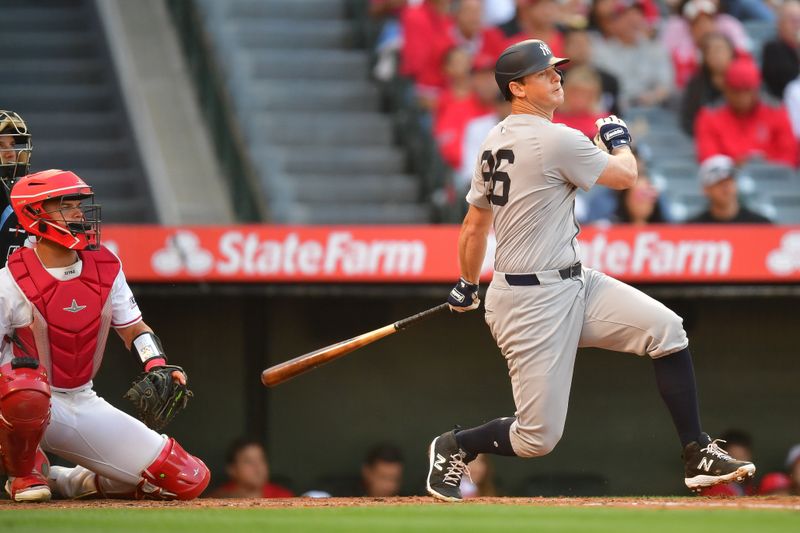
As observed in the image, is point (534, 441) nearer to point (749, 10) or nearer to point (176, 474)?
point (176, 474)

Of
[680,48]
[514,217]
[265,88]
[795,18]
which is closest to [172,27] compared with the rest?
[265,88]

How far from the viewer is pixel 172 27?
35.0 ft

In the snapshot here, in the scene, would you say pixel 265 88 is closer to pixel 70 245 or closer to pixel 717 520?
pixel 70 245

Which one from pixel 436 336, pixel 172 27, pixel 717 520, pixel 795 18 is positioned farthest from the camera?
pixel 172 27

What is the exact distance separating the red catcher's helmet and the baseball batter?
4.99 ft

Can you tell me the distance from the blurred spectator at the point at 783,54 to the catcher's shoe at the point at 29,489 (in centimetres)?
610

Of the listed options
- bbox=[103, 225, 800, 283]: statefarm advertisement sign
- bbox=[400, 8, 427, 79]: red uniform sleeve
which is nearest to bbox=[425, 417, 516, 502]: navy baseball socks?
bbox=[103, 225, 800, 283]: statefarm advertisement sign

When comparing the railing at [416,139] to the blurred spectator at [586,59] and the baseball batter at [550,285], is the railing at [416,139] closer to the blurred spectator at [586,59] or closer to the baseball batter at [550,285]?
the blurred spectator at [586,59]

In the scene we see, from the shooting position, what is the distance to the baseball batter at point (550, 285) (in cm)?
487

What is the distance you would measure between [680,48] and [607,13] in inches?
22.5

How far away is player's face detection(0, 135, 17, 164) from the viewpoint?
5758 millimetres

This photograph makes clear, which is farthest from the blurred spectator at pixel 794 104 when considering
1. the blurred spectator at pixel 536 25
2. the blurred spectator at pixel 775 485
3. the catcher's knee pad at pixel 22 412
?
the catcher's knee pad at pixel 22 412

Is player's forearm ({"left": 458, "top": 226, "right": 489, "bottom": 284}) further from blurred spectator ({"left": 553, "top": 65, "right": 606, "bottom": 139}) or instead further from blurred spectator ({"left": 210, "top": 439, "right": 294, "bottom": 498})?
blurred spectator ({"left": 553, "top": 65, "right": 606, "bottom": 139})

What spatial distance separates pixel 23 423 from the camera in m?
5.17
